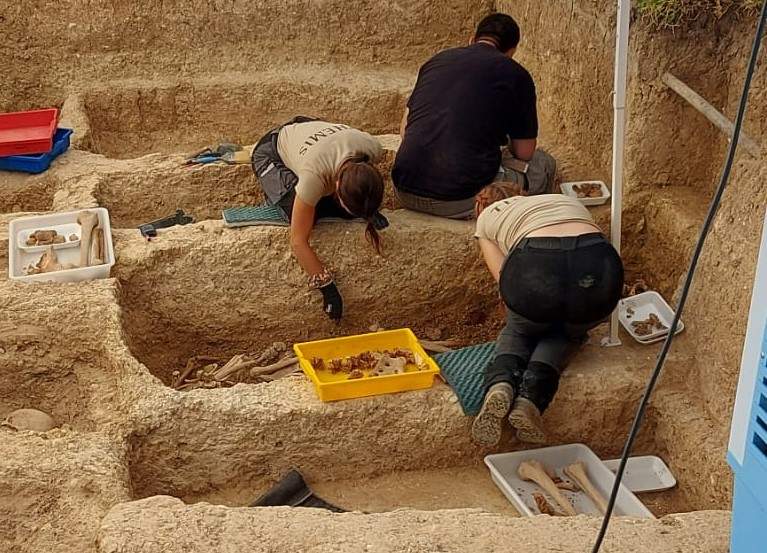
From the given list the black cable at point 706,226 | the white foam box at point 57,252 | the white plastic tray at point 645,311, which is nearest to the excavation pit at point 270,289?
the white foam box at point 57,252

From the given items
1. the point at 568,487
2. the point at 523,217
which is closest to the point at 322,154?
the point at 523,217

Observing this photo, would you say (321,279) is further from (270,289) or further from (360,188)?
(360,188)

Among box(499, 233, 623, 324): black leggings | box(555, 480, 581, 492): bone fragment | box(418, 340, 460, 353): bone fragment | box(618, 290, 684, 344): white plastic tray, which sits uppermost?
box(499, 233, 623, 324): black leggings

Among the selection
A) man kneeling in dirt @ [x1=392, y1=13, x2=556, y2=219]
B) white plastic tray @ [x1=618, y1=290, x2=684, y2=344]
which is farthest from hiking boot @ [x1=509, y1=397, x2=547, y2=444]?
man kneeling in dirt @ [x1=392, y1=13, x2=556, y2=219]

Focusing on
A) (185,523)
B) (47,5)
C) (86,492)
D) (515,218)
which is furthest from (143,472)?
(47,5)

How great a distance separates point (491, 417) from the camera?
12.5ft

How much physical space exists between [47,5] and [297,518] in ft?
16.6

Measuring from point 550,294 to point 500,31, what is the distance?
1893mm

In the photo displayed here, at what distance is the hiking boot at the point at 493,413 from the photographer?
12.5 ft

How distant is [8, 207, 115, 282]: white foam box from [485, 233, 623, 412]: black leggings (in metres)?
1.92

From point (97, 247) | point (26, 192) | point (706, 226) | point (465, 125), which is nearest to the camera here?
point (706, 226)

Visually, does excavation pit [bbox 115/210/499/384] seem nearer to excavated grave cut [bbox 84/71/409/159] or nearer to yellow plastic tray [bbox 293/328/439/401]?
yellow plastic tray [bbox 293/328/439/401]

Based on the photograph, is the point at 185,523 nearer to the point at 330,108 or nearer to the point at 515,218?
the point at 515,218

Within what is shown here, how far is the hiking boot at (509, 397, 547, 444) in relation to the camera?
3.79 meters
